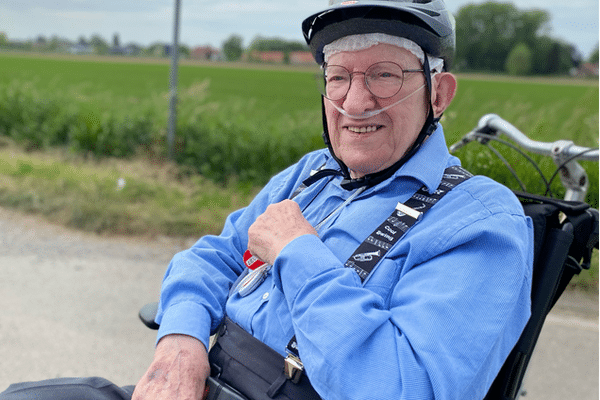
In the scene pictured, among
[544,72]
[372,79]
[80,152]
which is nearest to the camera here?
[372,79]

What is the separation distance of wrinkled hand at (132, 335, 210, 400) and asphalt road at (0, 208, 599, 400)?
152 cm

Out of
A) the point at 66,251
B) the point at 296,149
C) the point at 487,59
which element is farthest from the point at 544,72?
the point at 66,251

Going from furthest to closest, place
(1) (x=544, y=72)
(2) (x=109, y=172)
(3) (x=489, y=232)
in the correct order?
1. (1) (x=544, y=72)
2. (2) (x=109, y=172)
3. (3) (x=489, y=232)

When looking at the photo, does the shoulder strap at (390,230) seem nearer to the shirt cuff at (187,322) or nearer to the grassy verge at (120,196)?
the shirt cuff at (187,322)

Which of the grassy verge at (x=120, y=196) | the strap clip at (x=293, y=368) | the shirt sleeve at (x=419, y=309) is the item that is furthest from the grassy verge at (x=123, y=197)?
the strap clip at (x=293, y=368)

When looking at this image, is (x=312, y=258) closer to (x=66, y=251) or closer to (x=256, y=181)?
(x=66, y=251)

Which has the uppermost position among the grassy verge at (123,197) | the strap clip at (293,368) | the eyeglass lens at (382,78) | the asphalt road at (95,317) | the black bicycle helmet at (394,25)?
the black bicycle helmet at (394,25)

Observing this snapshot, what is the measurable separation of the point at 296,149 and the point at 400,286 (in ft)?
15.7

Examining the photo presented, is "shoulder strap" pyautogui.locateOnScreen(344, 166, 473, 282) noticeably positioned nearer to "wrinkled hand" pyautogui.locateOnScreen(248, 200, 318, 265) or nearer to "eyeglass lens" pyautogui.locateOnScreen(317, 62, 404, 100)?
"wrinkled hand" pyautogui.locateOnScreen(248, 200, 318, 265)

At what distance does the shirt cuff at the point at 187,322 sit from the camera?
1665 mm

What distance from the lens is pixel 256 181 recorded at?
5.91 meters

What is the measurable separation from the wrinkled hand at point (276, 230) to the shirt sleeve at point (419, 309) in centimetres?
8

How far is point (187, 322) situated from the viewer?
1681 mm

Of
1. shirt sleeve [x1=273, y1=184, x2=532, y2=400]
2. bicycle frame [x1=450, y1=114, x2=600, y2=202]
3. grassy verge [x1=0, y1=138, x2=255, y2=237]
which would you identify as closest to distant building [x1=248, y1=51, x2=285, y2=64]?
grassy verge [x1=0, y1=138, x2=255, y2=237]
